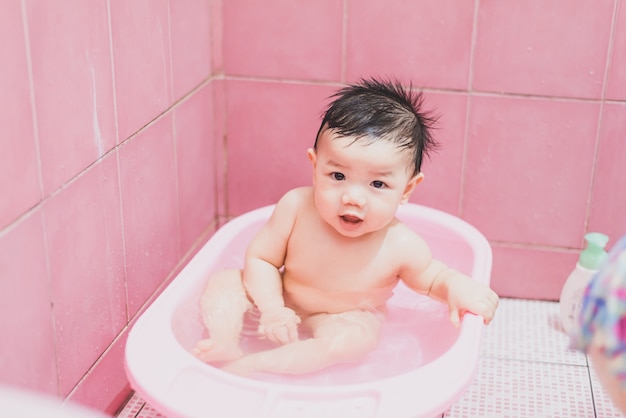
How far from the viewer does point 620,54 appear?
5.24 feet

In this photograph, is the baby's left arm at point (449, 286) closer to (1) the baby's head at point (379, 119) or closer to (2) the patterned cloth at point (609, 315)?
(1) the baby's head at point (379, 119)

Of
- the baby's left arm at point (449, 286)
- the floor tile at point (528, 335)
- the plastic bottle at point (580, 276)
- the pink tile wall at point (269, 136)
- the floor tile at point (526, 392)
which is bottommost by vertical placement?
the floor tile at point (526, 392)

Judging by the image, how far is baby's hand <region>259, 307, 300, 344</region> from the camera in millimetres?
1300

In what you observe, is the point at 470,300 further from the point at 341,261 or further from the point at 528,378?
the point at 528,378

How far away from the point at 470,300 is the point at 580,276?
16.9 inches

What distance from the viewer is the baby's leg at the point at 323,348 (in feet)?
4.12

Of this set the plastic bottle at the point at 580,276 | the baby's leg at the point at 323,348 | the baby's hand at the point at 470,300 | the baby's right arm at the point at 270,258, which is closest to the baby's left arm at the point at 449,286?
the baby's hand at the point at 470,300

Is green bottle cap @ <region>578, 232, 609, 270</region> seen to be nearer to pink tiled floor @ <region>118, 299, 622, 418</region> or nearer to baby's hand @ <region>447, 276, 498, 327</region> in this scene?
pink tiled floor @ <region>118, 299, 622, 418</region>

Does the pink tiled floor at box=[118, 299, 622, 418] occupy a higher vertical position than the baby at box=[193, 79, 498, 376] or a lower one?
lower

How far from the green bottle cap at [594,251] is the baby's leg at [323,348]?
0.48 meters

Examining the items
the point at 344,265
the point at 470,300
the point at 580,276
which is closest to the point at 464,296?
the point at 470,300

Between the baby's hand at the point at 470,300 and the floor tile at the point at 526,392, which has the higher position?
the baby's hand at the point at 470,300

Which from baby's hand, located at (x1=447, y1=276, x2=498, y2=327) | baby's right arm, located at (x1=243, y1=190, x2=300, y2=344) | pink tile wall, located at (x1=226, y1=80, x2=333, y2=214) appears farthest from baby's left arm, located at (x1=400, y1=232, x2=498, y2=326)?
pink tile wall, located at (x1=226, y1=80, x2=333, y2=214)

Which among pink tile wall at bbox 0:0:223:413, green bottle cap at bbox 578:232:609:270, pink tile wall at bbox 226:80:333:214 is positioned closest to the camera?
pink tile wall at bbox 0:0:223:413
